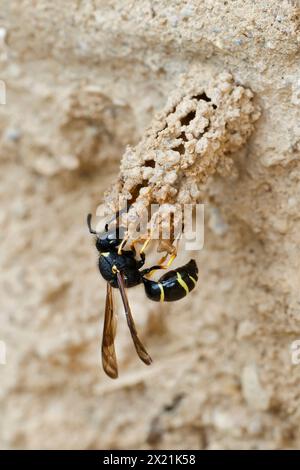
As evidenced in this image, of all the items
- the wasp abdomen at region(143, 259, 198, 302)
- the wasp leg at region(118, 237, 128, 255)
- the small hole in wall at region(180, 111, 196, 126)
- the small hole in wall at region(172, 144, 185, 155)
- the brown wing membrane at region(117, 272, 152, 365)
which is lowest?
the brown wing membrane at region(117, 272, 152, 365)

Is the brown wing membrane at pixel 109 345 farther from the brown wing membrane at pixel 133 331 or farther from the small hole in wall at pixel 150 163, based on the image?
the small hole in wall at pixel 150 163

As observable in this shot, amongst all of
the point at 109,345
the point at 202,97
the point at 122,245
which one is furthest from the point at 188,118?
the point at 109,345

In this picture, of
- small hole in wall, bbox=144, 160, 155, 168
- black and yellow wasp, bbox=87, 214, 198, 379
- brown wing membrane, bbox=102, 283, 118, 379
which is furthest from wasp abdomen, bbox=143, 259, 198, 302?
small hole in wall, bbox=144, 160, 155, 168

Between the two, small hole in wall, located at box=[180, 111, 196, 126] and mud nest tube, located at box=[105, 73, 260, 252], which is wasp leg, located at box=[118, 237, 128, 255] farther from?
small hole in wall, located at box=[180, 111, 196, 126]

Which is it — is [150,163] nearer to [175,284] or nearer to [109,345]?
[175,284]

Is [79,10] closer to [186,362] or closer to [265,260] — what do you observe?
[265,260]

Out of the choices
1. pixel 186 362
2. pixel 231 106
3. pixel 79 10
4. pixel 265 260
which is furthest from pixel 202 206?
pixel 79 10

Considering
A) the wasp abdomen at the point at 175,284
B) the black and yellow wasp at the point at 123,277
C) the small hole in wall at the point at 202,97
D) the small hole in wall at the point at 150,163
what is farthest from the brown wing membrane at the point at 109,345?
the small hole in wall at the point at 202,97
